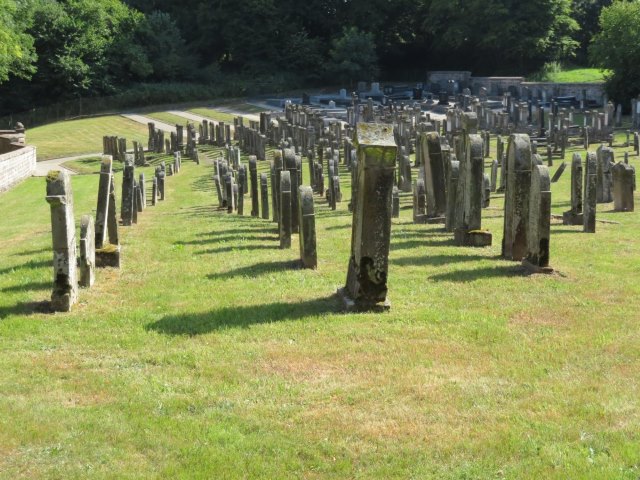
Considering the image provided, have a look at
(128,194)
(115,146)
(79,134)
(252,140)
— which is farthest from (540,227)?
(79,134)

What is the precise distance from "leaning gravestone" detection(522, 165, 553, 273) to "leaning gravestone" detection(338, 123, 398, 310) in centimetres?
305

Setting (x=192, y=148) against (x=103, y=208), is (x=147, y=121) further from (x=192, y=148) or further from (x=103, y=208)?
(x=103, y=208)

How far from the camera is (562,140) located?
38344 millimetres

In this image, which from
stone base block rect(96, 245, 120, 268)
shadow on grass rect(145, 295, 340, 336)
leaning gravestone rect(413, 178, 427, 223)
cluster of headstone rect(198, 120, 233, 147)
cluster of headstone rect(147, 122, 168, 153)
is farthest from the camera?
cluster of headstone rect(198, 120, 233, 147)

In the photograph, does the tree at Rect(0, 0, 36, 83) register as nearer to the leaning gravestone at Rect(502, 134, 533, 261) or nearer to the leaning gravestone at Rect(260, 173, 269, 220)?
the leaning gravestone at Rect(260, 173, 269, 220)

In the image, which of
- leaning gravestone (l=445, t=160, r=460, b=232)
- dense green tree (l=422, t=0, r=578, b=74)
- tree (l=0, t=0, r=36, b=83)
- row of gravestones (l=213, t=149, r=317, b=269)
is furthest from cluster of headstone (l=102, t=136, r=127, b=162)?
dense green tree (l=422, t=0, r=578, b=74)

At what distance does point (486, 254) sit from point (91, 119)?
57.5 m

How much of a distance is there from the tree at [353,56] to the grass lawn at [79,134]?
789 inches

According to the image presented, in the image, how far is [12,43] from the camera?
167ft

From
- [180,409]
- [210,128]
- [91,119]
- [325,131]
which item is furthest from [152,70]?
[180,409]

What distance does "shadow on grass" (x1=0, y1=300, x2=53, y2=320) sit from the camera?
1183 centimetres

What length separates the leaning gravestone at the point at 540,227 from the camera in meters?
13.6

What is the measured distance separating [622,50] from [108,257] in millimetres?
45825

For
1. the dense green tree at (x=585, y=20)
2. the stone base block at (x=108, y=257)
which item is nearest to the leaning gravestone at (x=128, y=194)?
the stone base block at (x=108, y=257)
